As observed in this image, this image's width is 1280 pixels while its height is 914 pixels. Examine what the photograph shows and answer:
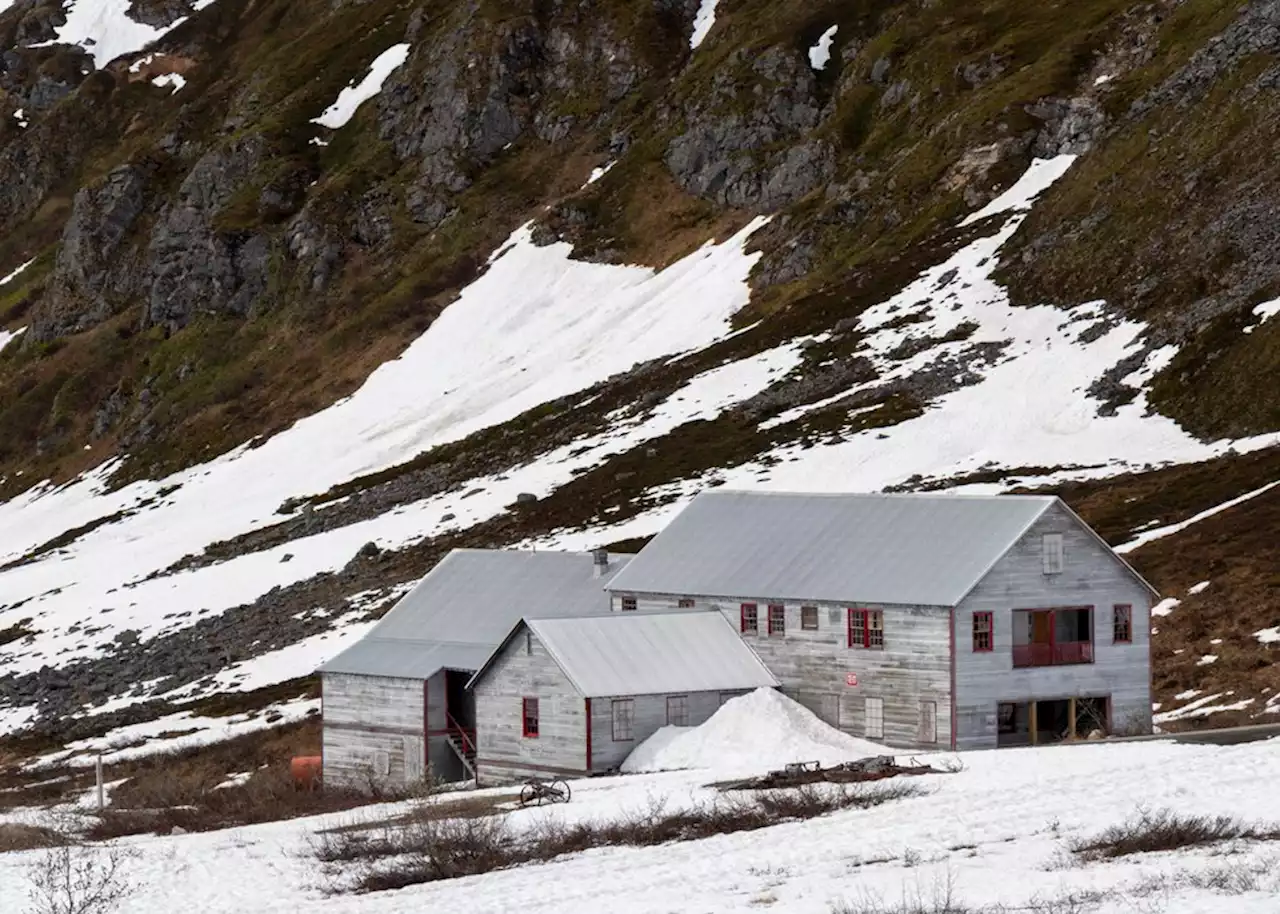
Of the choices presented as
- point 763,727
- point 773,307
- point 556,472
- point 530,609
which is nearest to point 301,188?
point 773,307

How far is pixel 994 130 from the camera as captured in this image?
5866 inches

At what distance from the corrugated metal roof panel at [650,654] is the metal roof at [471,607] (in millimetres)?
6065

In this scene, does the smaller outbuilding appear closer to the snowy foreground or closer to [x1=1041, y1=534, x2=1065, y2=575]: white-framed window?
[x1=1041, y1=534, x2=1065, y2=575]: white-framed window

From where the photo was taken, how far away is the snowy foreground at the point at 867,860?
27.3 m

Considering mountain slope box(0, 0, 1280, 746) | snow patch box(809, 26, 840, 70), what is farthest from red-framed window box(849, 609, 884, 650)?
snow patch box(809, 26, 840, 70)

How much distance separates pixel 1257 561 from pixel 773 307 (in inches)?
3012

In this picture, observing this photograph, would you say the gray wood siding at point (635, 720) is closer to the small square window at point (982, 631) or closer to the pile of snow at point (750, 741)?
the pile of snow at point (750, 741)

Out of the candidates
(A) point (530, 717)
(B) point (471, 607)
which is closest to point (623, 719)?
(A) point (530, 717)

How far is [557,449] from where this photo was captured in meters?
128

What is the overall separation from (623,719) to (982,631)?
422 inches

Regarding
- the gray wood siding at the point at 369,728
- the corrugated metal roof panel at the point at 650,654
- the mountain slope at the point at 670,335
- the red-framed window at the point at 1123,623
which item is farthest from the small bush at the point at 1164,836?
the gray wood siding at the point at 369,728

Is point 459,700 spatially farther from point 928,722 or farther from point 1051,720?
point 1051,720

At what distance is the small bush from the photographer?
29.2 metres

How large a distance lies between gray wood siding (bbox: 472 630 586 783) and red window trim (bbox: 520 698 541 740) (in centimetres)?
8
